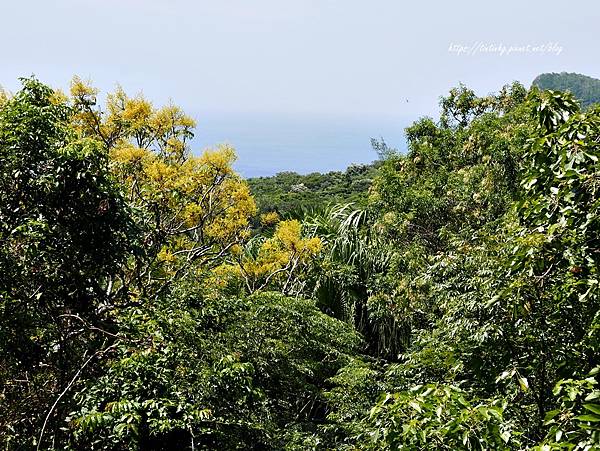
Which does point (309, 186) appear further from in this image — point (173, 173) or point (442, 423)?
point (442, 423)

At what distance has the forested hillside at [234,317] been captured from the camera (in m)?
2.56

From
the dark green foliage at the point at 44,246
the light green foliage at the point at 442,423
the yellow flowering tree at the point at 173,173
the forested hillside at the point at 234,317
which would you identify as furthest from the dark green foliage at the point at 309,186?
the light green foliage at the point at 442,423

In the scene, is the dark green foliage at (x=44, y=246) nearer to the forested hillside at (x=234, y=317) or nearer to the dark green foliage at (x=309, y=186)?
the forested hillside at (x=234, y=317)

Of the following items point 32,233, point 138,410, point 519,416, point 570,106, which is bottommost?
point 519,416

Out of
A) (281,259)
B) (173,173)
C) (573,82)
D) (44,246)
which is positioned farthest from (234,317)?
(573,82)

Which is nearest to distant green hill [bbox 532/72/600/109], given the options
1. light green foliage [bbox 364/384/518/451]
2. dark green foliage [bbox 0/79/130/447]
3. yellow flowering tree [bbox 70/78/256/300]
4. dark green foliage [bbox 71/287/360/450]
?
yellow flowering tree [bbox 70/78/256/300]

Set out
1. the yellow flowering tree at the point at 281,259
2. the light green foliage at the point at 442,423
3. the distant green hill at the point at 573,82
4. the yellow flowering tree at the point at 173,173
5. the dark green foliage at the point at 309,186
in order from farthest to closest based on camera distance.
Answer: the distant green hill at the point at 573,82
the dark green foliage at the point at 309,186
the yellow flowering tree at the point at 281,259
the yellow flowering tree at the point at 173,173
the light green foliage at the point at 442,423

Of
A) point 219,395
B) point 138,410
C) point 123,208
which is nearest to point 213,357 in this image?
point 219,395

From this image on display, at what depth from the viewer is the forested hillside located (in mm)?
2562

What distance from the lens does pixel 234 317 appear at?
5.73 metres

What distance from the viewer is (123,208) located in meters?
4.29

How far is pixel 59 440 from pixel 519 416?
3.28 m

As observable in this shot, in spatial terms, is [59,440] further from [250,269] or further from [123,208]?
[250,269]

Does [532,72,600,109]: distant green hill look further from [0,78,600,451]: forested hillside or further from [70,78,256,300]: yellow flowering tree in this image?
[0,78,600,451]: forested hillside
